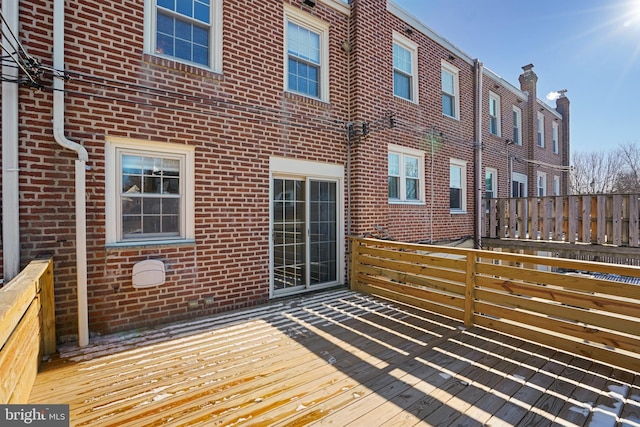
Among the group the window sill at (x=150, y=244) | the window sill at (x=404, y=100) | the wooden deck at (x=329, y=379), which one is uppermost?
the window sill at (x=404, y=100)

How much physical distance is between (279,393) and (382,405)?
837mm

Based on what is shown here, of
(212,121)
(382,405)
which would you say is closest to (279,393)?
(382,405)

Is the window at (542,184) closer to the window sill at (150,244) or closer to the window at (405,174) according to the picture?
the window at (405,174)

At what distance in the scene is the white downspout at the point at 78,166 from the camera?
328 cm

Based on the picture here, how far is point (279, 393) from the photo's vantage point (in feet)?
8.13

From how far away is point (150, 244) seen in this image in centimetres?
391

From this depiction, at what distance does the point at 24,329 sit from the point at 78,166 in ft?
6.03

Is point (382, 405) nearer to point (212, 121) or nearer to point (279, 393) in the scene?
point (279, 393)

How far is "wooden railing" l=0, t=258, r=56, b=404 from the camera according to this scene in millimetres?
1754

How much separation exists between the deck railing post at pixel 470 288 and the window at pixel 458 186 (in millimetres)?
4665

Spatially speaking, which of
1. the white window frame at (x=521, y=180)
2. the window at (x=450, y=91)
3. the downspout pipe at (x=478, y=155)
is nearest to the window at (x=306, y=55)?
the window at (x=450, y=91)

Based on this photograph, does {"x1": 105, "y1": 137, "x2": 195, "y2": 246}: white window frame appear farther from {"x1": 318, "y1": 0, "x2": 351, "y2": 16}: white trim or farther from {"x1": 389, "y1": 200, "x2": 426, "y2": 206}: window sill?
{"x1": 389, "y1": 200, "x2": 426, "y2": 206}: window sill

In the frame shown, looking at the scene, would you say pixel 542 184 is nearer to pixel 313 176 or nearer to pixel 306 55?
pixel 313 176

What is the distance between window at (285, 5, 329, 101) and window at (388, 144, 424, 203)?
6.99 feet
